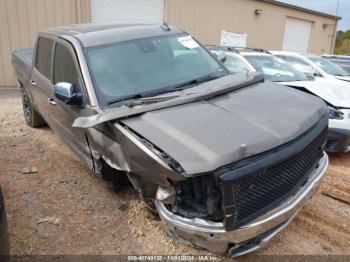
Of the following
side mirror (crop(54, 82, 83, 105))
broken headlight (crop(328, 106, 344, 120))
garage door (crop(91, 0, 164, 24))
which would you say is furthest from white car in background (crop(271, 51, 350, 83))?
side mirror (crop(54, 82, 83, 105))

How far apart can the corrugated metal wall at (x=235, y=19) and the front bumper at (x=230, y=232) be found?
10868 millimetres

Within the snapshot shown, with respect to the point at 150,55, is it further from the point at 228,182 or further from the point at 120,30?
the point at 228,182

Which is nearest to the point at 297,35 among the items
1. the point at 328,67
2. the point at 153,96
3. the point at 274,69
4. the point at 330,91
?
the point at 328,67

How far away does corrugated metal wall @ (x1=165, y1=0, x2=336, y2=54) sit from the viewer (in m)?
12.8

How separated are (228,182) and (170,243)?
1.11 m

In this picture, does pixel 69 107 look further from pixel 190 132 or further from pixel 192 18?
pixel 192 18

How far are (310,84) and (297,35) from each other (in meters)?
16.7

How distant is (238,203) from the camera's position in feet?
7.19

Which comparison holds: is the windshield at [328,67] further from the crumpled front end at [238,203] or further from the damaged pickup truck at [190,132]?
the crumpled front end at [238,203]

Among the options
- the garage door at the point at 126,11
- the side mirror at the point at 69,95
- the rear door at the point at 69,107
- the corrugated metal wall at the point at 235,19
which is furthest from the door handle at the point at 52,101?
the corrugated metal wall at the point at 235,19

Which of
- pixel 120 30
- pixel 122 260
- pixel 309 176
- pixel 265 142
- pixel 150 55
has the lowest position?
pixel 122 260

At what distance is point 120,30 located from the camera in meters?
3.80

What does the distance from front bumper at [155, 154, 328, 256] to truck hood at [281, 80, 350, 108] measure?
9.88 ft

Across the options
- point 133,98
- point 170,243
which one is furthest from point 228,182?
point 133,98
